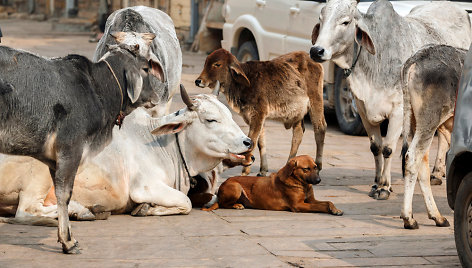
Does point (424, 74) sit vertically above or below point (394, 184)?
above

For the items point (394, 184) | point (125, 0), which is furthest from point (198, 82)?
point (125, 0)

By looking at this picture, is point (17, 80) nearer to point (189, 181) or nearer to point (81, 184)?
point (81, 184)

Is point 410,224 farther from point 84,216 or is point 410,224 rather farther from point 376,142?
point 84,216

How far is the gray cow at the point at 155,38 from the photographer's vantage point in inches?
333

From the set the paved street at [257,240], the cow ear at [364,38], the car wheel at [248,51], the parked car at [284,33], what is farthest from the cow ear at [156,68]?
the car wheel at [248,51]

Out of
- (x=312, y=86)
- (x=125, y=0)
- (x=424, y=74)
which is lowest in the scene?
(x=125, y=0)

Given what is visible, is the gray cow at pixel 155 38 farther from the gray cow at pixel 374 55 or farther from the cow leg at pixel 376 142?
the cow leg at pixel 376 142

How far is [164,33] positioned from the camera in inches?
392

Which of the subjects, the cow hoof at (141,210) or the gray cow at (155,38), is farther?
the gray cow at (155,38)

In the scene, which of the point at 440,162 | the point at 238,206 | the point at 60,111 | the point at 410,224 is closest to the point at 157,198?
the point at 238,206

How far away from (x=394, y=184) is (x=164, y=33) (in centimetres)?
280

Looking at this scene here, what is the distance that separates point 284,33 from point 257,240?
267 inches

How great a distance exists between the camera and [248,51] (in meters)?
14.7

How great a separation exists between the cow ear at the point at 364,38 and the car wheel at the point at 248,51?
17.5ft
